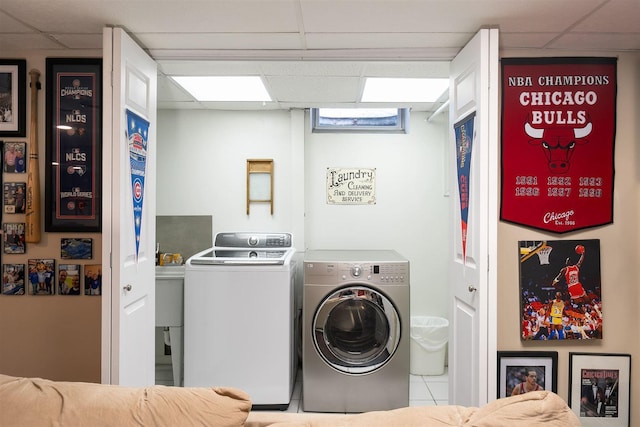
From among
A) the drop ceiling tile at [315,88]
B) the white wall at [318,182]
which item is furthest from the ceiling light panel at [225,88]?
the white wall at [318,182]

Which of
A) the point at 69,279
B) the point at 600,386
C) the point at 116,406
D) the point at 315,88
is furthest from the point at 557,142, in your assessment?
the point at 69,279

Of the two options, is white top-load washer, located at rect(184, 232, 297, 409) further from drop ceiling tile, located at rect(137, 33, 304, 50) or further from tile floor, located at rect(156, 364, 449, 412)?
drop ceiling tile, located at rect(137, 33, 304, 50)

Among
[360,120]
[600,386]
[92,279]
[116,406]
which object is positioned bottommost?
[600,386]

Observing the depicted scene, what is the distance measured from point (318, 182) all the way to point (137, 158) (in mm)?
1994

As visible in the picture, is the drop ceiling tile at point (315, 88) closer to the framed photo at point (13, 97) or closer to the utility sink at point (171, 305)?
the framed photo at point (13, 97)

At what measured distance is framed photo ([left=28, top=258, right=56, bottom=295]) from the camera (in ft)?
7.96

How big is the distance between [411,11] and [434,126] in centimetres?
217

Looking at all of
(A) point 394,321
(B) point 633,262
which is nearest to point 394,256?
(A) point 394,321

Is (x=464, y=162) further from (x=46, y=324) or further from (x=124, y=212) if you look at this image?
(x=46, y=324)

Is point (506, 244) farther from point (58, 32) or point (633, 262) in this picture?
point (58, 32)

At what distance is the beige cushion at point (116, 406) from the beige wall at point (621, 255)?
175cm

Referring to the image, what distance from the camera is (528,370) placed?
7.79 feet

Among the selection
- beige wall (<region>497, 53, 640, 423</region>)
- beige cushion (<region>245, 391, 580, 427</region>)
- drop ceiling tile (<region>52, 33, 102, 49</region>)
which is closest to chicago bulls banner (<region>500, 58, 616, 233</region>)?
beige wall (<region>497, 53, 640, 423</region>)

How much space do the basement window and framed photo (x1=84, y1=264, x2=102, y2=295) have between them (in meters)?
2.20
